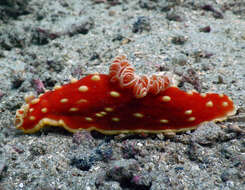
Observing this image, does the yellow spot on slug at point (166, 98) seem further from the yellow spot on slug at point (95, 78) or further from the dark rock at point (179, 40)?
the dark rock at point (179, 40)

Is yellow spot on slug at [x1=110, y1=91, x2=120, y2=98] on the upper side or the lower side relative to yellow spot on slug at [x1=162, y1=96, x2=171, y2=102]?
upper

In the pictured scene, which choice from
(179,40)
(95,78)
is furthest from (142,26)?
(95,78)

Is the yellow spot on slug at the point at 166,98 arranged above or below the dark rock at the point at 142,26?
below

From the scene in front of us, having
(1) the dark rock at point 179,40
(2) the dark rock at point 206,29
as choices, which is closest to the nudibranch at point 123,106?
(1) the dark rock at point 179,40

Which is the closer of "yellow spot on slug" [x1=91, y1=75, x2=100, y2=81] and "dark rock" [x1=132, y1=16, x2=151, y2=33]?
"yellow spot on slug" [x1=91, y1=75, x2=100, y2=81]

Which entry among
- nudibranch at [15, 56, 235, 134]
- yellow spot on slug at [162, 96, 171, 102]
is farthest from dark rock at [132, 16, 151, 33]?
yellow spot on slug at [162, 96, 171, 102]

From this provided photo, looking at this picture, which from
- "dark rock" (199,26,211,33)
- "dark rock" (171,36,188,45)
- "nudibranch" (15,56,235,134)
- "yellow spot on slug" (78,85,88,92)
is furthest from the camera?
"dark rock" (199,26,211,33)

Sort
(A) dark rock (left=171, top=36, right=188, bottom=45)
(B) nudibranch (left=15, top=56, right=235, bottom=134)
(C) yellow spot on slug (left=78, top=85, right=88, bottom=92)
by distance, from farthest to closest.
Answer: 1. (A) dark rock (left=171, top=36, right=188, bottom=45)
2. (C) yellow spot on slug (left=78, top=85, right=88, bottom=92)
3. (B) nudibranch (left=15, top=56, right=235, bottom=134)

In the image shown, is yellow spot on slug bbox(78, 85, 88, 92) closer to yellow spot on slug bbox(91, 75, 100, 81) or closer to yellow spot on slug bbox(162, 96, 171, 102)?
yellow spot on slug bbox(91, 75, 100, 81)
